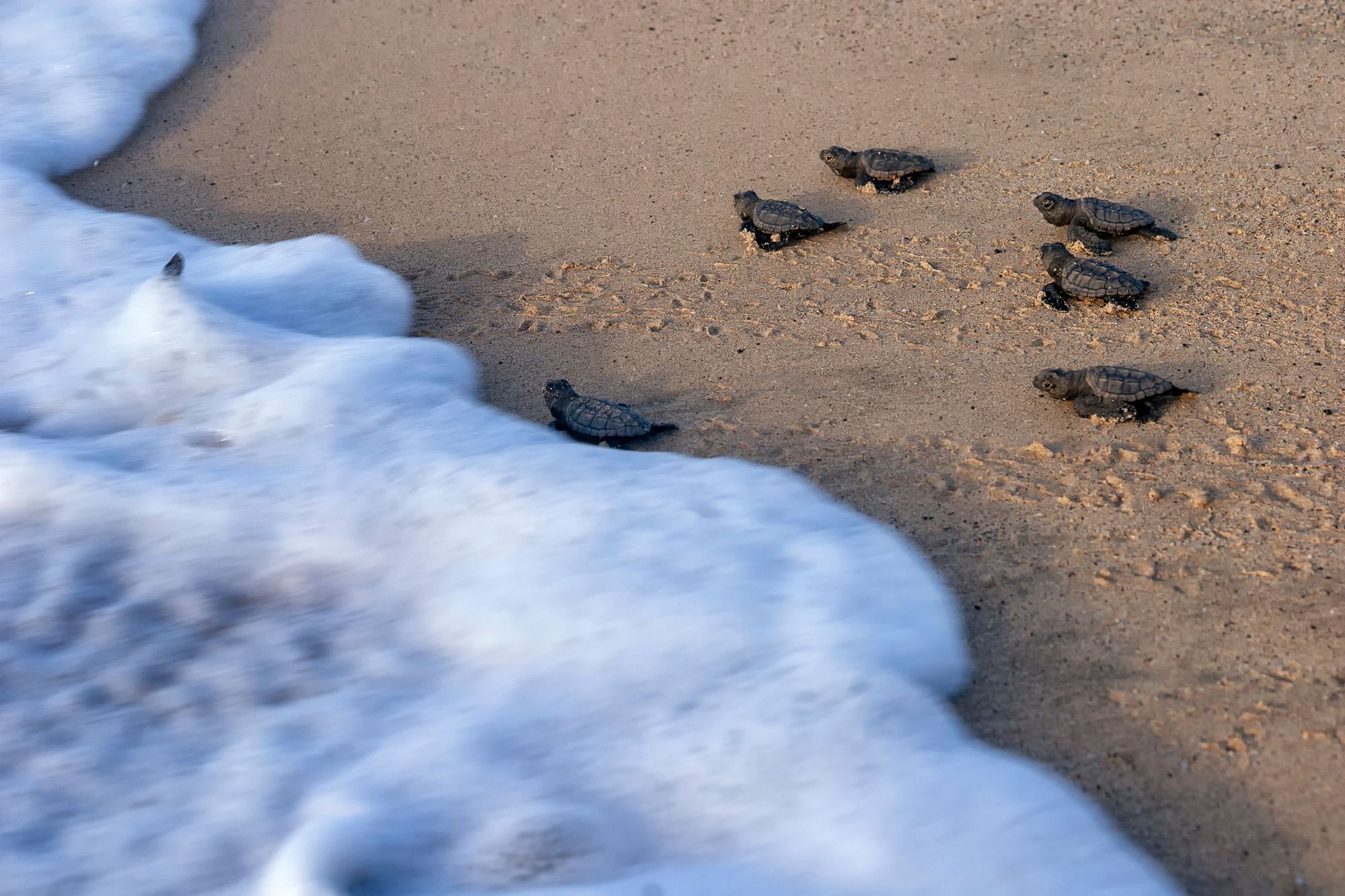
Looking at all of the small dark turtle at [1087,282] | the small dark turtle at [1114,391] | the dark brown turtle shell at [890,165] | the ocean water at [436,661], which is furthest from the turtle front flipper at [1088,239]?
the ocean water at [436,661]

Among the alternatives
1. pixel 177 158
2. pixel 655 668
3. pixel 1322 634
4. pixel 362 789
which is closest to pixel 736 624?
pixel 655 668

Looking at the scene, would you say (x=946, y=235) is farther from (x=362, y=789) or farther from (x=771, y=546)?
(x=362, y=789)

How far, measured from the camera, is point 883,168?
4152 millimetres

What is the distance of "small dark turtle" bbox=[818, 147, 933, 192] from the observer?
4.16m

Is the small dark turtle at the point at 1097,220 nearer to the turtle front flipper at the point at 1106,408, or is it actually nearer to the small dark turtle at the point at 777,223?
the small dark turtle at the point at 777,223

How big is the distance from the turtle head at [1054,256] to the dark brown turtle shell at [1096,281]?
4 centimetres

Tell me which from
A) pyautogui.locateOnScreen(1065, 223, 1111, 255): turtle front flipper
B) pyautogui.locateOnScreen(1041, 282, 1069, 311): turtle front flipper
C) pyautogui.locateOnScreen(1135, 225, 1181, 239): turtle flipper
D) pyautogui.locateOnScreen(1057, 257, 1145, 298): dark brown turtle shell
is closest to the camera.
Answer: pyautogui.locateOnScreen(1057, 257, 1145, 298): dark brown turtle shell

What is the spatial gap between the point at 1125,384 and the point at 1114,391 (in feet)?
0.14

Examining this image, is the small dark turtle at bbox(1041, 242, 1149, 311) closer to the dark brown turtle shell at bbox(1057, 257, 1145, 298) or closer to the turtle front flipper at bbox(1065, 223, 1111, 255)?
the dark brown turtle shell at bbox(1057, 257, 1145, 298)

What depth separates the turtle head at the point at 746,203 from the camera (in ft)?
13.1

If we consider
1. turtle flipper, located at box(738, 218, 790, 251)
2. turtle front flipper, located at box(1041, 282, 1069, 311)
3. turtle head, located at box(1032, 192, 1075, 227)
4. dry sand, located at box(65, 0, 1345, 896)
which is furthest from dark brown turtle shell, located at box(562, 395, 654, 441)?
turtle head, located at box(1032, 192, 1075, 227)

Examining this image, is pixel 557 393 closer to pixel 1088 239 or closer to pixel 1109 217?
pixel 1088 239

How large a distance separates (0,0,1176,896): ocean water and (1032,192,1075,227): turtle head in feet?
5.78

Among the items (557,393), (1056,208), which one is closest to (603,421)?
(557,393)
